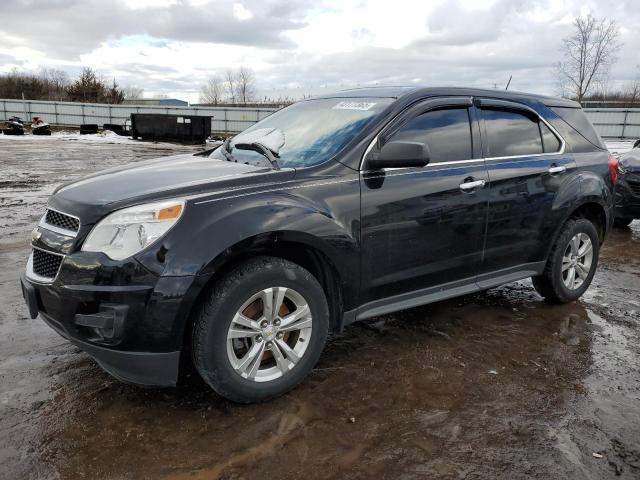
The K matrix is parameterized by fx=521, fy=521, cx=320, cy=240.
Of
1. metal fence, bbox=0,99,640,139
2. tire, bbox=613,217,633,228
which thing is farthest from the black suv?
metal fence, bbox=0,99,640,139

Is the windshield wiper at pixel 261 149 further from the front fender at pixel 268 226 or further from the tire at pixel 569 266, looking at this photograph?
the tire at pixel 569 266

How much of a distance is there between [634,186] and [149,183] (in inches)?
293

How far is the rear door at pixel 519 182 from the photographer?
3.95 metres

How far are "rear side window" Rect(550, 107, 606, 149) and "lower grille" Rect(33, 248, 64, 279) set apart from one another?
406 cm

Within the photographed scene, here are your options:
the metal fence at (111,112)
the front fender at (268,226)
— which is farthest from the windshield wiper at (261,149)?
the metal fence at (111,112)

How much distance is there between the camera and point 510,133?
416cm

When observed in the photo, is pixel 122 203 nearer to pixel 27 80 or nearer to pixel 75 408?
pixel 75 408

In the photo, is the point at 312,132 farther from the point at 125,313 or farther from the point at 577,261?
the point at 577,261

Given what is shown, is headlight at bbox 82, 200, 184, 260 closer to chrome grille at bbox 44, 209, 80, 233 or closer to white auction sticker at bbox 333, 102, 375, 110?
chrome grille at bbox 44, 209, 80, 233

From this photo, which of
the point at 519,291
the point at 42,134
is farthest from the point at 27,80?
the point at 519,291

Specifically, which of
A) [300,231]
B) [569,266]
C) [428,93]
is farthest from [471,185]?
[569,266]

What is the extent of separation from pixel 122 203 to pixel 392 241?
64.4 inches

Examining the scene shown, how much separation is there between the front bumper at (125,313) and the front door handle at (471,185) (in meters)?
2.06

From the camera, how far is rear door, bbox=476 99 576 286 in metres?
3.95
